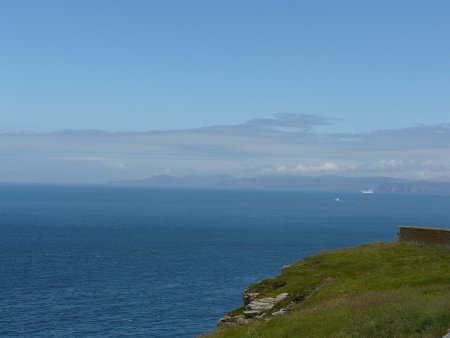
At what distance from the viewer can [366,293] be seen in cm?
2964

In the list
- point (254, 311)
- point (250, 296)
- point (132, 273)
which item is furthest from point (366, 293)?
point (132, 273)

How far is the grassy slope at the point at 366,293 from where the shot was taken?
71.8 ft

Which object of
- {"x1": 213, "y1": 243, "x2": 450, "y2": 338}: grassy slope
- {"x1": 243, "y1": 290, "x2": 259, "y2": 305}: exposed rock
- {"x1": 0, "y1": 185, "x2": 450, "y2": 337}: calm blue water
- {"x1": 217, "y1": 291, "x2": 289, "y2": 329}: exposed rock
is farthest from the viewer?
{"x1": 0, "y1": 185, "x2": 450, "y2": 337}: calm blue water

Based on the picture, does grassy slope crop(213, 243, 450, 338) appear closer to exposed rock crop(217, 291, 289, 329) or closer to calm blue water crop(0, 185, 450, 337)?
exposed rock crop(217, 291, 289, 329)

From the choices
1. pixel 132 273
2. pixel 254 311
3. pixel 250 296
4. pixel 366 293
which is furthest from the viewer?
pixel 132 273

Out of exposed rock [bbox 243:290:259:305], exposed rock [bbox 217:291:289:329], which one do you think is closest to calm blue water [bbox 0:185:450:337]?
exposed rock [bbox 243:290:259:305]

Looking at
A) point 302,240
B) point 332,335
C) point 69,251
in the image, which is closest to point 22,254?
point 69,251

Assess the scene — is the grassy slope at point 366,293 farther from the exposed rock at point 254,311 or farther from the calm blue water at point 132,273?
the calm blue water at point 132,273

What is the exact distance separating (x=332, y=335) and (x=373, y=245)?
2829 centimetres

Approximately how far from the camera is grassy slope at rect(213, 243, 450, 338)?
21.9 metres

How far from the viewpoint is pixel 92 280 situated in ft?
302

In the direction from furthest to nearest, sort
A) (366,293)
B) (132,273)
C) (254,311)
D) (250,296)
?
(132,273), (250,296), (254,311), (366,293)

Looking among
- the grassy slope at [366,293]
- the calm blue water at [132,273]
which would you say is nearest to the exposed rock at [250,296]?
the grassy slope at [366,293]

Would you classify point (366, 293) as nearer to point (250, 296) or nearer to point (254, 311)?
point (254, 311)
